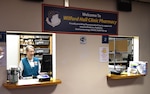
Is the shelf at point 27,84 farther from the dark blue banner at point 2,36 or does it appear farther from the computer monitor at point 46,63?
the dark blue banner at point 2,36

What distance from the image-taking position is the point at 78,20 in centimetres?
345

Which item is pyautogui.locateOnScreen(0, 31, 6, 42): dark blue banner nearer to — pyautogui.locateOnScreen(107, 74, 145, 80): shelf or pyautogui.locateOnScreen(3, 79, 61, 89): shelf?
pyautogui.locateOnScreen(3, 79, 61, 89): shelf

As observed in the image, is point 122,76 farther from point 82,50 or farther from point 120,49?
point 120,49

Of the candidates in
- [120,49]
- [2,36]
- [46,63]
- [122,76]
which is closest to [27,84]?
[46,63]

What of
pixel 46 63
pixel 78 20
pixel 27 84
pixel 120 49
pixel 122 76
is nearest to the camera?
pixel 27 84

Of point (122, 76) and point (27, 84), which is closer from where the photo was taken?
point (27, 84)

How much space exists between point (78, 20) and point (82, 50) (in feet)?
1.75

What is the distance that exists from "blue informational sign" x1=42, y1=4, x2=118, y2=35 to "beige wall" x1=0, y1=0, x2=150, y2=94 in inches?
3.5

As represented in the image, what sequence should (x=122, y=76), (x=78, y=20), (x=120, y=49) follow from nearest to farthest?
(x=78, y=20), (x=122, y=76), (x=120, y=49)

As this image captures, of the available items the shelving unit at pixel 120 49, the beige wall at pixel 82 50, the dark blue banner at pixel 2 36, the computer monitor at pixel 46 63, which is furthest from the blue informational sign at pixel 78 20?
the shelving unit at pixel 120 49

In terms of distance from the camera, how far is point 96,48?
3635mm

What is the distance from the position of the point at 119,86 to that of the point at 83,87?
0.82m

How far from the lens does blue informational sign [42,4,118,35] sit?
127 inches

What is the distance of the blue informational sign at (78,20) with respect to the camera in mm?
3219
